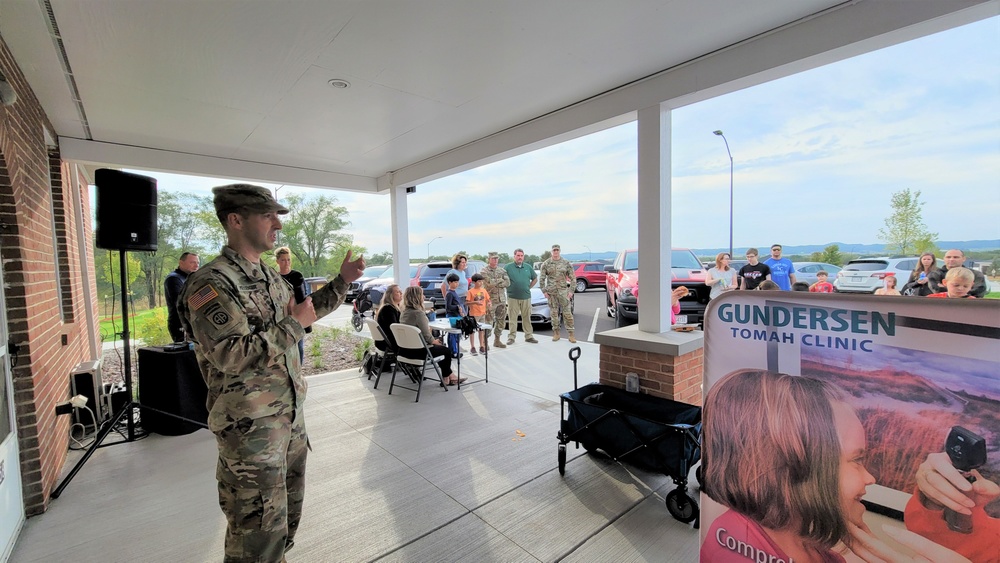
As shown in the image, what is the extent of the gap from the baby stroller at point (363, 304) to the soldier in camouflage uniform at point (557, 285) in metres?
3.88

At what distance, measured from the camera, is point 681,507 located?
2.08m

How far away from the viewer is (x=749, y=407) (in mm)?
1298

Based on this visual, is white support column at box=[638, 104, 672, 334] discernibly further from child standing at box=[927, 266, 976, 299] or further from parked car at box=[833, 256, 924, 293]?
parked car at box=[833, 256, 924, 293]

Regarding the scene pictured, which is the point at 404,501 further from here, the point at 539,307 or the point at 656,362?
the point at 539,307

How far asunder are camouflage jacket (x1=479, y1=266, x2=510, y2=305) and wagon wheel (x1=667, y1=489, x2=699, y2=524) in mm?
4336

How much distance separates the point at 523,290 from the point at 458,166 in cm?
233

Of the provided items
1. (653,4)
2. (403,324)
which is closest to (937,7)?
(653,4)

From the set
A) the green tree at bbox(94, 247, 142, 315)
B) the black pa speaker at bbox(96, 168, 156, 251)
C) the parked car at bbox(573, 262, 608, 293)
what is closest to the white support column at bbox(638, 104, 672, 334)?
the black pa speaker at bbox(96, 168, 156, 251)

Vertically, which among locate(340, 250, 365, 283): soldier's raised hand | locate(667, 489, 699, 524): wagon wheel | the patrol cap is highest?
the patrol cap

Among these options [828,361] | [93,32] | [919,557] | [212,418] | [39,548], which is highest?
[93,32]

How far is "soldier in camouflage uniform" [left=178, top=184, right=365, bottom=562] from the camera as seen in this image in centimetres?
139

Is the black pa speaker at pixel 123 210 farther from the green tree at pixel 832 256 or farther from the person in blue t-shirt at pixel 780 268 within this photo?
the green tree at pixel 832 256

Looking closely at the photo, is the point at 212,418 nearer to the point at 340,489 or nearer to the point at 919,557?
the point at 340,489

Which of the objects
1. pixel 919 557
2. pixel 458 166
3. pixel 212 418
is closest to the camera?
pixel 919 557
